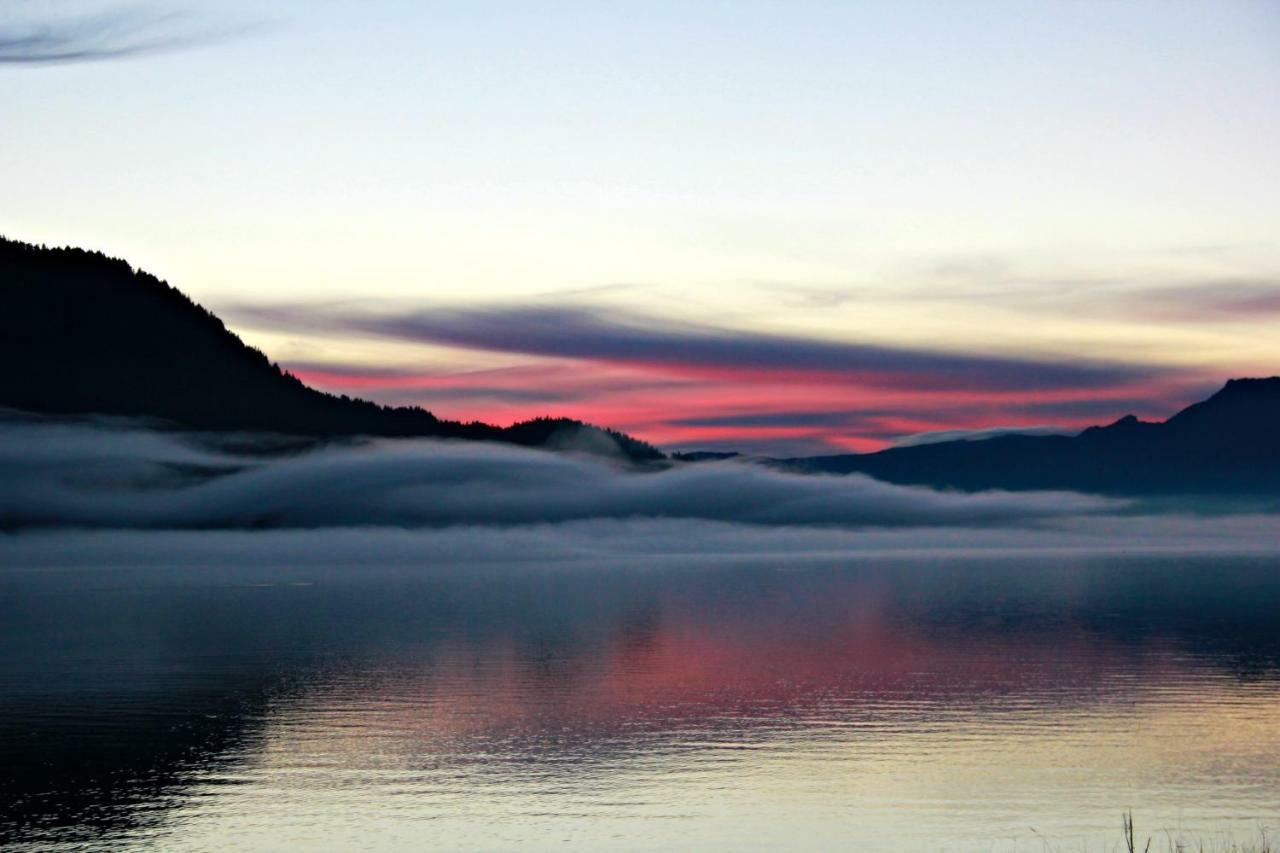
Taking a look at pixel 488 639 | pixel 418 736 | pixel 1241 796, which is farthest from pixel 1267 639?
pixel 418 736

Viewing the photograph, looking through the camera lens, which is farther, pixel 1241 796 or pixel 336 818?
pixel 1241 796

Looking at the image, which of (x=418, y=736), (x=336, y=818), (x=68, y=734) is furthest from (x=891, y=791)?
(x=68, y=734)

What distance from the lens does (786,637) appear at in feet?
601

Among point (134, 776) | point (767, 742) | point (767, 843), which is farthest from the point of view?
point (767, 742)

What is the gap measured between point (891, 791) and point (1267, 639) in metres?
122

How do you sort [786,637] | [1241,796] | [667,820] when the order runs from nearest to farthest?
1. [667,820]
2. [1241,796]
3. [786,637]

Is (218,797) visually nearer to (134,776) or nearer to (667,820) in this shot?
(134,776)

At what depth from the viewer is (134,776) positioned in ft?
245

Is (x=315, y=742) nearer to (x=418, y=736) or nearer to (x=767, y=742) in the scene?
(x=418, y=736)

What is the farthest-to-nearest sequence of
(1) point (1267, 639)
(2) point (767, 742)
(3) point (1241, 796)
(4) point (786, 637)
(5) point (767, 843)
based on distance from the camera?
(4) point (786, 637) < (1) point (1267, 639) < (2) point (767, 742) < (3) point (1241, 796) < (5) point (767, 843)

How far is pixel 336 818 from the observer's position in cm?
6391

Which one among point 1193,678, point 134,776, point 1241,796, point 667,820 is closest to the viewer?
point 667,820

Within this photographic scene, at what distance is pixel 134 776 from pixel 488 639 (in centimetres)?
10711

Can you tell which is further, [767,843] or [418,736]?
[418,736]
